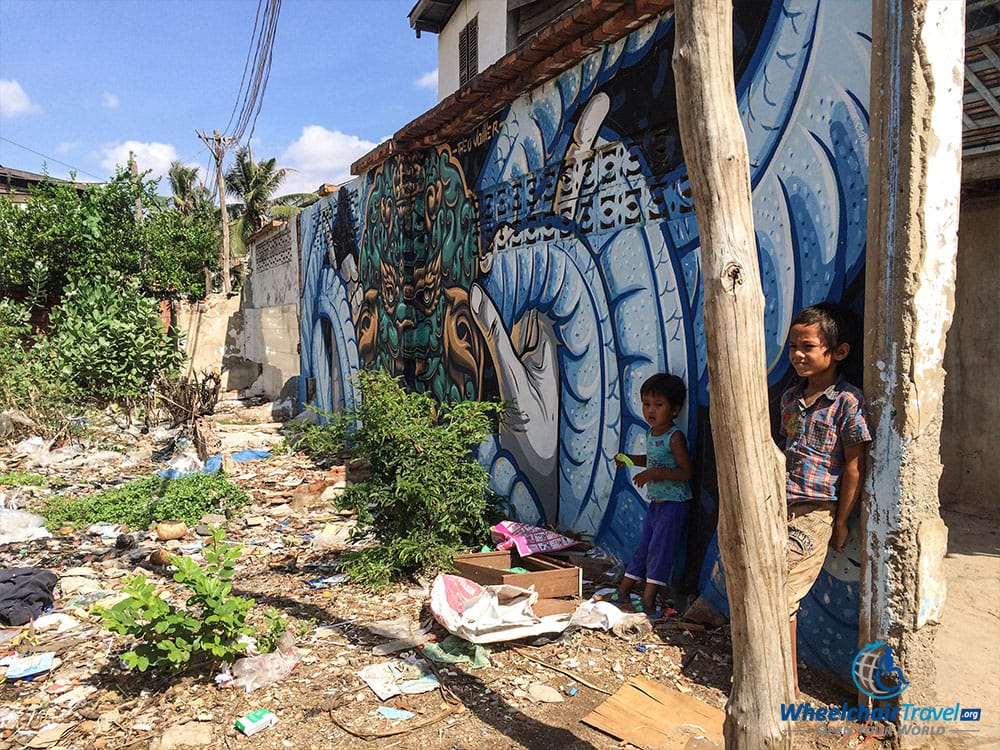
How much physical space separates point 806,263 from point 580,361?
1785 mm

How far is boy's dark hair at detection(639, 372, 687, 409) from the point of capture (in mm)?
3686

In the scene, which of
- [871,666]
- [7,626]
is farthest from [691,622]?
[7,626]

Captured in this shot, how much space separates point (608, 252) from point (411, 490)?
6.37 ft

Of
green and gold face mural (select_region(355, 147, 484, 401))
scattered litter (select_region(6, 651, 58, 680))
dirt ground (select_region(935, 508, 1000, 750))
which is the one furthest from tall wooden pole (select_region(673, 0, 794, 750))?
green and gold face mural (select_region(355, 147, 484, 401))

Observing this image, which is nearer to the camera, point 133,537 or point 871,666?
point 871,666

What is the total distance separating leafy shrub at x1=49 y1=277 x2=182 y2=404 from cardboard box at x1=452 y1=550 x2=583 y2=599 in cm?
828

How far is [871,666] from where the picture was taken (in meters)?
2.62

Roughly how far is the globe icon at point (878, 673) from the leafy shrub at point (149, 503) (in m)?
5.03

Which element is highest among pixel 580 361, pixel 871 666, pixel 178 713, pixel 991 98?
pixel 991 98

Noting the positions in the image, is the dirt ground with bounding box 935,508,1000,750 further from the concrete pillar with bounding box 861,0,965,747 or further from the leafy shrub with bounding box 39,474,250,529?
the leafy shrub with bounding box 39,474,250,529

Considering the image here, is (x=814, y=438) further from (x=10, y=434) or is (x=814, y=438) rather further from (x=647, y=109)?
(x=10, y=434)

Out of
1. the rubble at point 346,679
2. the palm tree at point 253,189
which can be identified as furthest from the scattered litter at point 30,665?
the palm tree at point 253,189

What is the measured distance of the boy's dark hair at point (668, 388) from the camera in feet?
12.1

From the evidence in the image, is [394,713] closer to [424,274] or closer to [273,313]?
[424,274]
